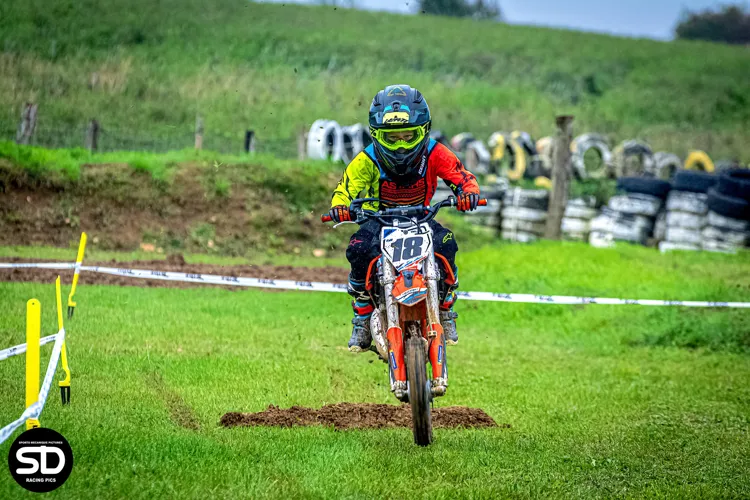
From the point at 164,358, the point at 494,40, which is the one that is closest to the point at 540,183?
the point at 164,358

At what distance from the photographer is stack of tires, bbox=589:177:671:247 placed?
24828mm

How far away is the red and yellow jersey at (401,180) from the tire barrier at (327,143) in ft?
66.4

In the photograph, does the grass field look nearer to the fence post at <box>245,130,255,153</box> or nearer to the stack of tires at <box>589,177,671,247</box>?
the stack of tires at <box>589,177,671,247</box>

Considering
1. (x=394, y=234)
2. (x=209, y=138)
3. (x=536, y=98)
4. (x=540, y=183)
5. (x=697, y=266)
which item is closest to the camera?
(x=394, y=234)

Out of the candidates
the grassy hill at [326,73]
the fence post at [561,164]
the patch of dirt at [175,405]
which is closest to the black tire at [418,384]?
the patch of dirt at [175,405]

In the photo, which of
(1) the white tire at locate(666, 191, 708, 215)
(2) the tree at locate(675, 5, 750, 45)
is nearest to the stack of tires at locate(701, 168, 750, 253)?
(1) the white tire at locate(666, 191, 708, 215)

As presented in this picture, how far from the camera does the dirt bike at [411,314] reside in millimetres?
7688

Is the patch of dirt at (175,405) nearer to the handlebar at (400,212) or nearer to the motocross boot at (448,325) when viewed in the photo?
the handlebar at (400,212)

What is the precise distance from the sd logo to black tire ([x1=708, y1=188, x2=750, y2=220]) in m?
19.2

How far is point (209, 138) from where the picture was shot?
94.9 ft

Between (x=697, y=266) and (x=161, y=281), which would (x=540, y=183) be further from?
(x=161, y=281)

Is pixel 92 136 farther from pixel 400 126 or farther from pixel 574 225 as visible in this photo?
pixel 400 126

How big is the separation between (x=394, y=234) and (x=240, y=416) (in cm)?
221

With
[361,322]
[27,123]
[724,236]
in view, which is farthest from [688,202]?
[361,322]
